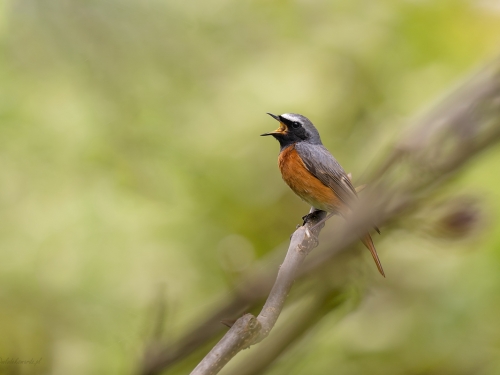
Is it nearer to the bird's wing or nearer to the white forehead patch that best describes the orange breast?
the bird's wing

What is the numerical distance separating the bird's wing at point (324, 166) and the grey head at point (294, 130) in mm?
46

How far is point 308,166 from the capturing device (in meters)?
3.40

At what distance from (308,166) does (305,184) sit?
0.17 meters

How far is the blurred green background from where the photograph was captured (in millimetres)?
3023

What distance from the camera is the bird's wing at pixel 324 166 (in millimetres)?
3123

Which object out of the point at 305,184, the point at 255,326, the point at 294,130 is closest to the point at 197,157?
the point at 294,130

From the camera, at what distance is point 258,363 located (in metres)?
1.21

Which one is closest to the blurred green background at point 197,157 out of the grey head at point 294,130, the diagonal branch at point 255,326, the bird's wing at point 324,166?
the bird's wing at point 324,166

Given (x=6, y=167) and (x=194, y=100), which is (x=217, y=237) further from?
(x=6, y=167)

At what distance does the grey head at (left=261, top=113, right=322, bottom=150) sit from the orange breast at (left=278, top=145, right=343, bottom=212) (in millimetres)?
63

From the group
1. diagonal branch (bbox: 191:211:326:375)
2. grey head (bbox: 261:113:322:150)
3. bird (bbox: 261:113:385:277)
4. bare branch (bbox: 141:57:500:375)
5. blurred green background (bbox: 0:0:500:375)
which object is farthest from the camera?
grey head (bbox: 261:113:322:150)

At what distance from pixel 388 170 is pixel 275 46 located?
3.26 metres

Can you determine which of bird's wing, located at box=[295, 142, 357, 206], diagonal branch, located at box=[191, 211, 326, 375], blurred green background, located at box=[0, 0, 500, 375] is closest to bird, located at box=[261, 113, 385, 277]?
bird's wing, located at box=[295, 142, 357, 206]

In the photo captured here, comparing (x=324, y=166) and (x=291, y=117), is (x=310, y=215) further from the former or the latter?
(x=291, y=117)
